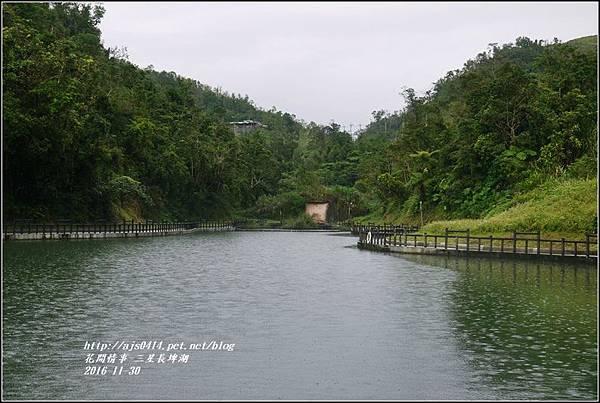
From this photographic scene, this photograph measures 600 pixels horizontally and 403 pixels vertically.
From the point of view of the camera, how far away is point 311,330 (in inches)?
717

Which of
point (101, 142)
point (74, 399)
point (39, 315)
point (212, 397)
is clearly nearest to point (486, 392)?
point (212, 397)

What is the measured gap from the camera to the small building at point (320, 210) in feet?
378

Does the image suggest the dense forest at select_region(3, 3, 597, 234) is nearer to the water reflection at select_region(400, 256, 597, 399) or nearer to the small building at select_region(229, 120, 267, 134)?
the water reflection at select_region(400, 256, 597, 399)

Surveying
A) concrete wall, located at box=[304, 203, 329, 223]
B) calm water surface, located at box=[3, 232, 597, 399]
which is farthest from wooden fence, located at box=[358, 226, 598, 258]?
concrete wall, located at box=[304, 203, 329, 223]

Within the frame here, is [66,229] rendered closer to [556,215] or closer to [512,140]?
[556,215]

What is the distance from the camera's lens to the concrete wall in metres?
115

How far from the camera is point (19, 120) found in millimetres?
49656

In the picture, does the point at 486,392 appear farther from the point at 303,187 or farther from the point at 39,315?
the point at 303,187

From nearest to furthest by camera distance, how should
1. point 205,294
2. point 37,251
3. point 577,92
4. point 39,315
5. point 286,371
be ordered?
point 286,371
point 39,315
point 205,294
point 37,251
point 577,92

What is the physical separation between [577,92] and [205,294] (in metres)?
46.4

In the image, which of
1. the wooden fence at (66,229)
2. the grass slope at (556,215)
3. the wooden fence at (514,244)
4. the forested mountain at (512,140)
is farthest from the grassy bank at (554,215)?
the wooden fence at (66,229)

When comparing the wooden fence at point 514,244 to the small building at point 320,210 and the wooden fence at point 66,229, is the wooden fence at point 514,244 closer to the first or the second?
the wooden fence at point 66,229

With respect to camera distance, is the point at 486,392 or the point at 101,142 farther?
the point at 101,142

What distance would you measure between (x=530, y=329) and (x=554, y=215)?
26.4 metres
